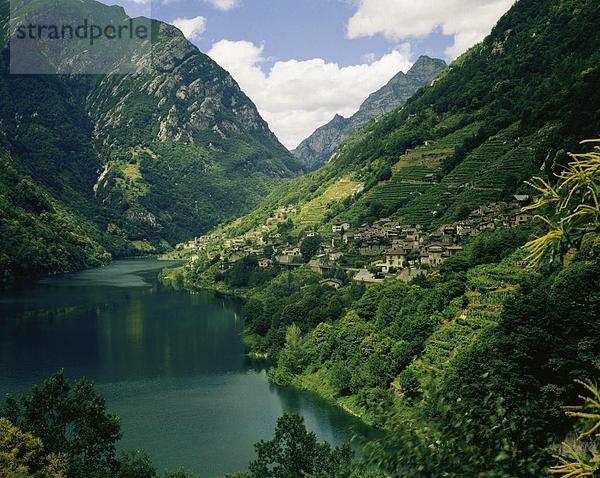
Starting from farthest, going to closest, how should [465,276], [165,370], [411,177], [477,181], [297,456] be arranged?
[411,177], [477,181], [165,370], [465,276], [297,456]

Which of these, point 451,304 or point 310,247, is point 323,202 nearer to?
point 310,247

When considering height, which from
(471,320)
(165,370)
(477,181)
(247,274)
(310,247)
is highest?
(477,181)

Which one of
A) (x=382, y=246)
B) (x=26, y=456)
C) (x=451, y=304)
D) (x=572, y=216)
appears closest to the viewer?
(x=572, y=216)

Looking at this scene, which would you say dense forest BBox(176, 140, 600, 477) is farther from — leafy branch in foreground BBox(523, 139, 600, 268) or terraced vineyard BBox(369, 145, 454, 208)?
terraced vineyard BBox(369, 145, 454, 208)

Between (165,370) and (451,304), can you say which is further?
(165,370)

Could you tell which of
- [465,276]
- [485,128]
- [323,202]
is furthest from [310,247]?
[465,276]

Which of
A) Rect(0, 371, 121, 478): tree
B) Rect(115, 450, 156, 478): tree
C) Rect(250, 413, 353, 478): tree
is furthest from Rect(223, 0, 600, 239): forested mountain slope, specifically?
Rect(0, 371, 121, 478): tree
